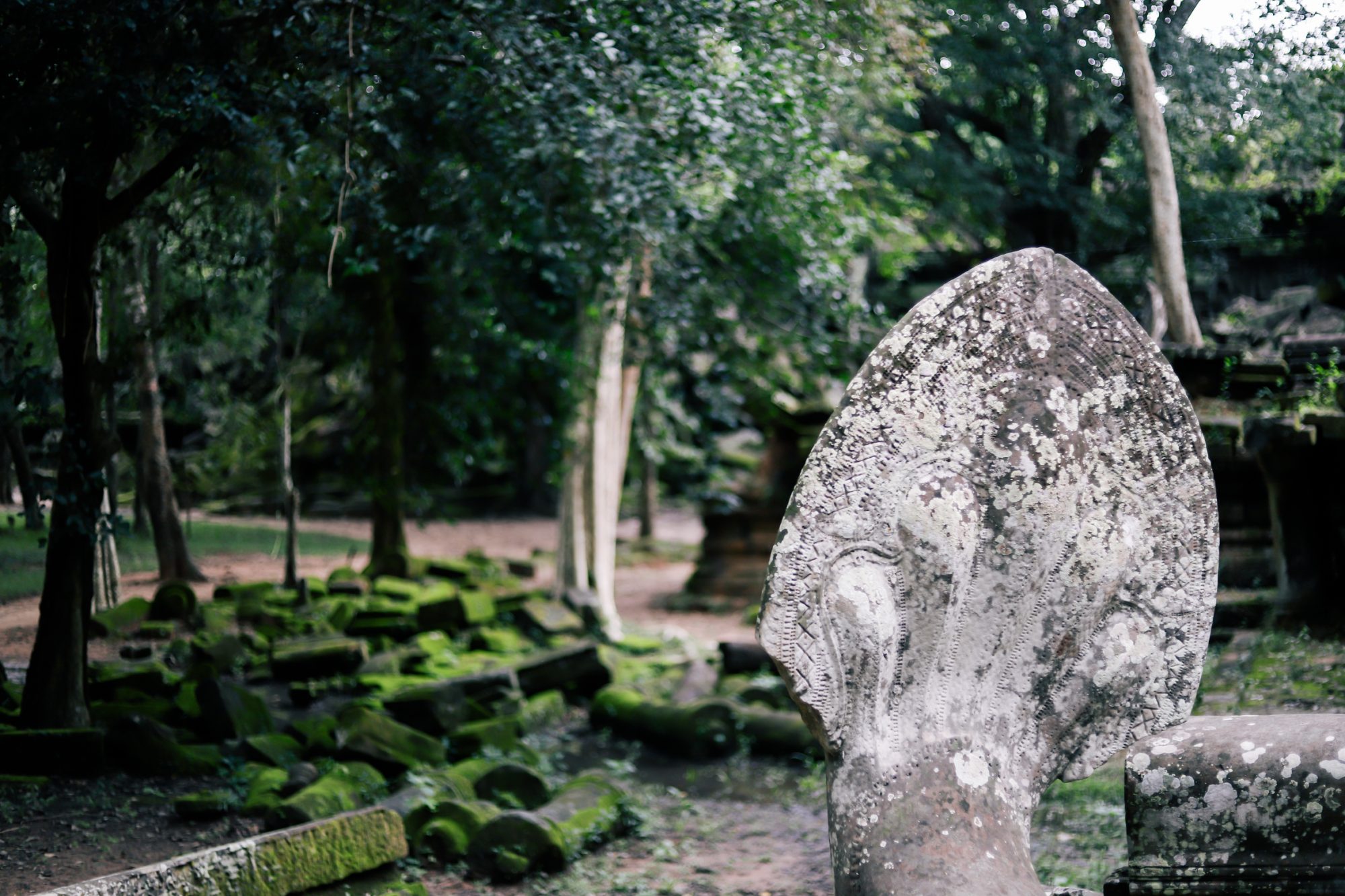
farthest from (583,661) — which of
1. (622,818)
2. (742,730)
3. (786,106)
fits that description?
(786,106)

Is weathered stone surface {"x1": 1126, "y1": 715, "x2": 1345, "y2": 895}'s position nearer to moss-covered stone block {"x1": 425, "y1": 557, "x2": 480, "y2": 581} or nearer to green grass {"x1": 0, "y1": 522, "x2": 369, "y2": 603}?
green grass {"x1": 0, "y1": 522, "x2": 369, "y2": 603}

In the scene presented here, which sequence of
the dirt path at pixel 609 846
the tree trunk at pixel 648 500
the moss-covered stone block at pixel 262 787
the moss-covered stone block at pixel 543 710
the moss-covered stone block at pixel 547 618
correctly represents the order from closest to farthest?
the dirt path at pixel 609 846
the moss-covered stone block at pixel 262 787
the moss-covered stone block at pixel 543 710
the moss-covered stone block at pixel 547 618
the tree trunk at pixel 648 500

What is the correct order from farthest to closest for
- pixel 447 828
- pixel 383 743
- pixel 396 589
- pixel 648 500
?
pixel 648 500
pixel 396 589
pixel 383 743
pixel 447 828

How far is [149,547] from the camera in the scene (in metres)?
6.16

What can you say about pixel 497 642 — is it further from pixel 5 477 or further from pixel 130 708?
pixel 5 477

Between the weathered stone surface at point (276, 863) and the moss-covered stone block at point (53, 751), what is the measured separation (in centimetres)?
113

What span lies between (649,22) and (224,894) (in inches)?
154

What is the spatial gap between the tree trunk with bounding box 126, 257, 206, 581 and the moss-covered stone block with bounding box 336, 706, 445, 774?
1.40 meters

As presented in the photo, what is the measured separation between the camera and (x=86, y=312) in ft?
16.2

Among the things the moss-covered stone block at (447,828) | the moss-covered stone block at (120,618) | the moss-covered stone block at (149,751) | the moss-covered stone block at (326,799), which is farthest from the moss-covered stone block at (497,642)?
the moss-covered stone block at (447,828)

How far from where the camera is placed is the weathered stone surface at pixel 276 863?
3.20 m

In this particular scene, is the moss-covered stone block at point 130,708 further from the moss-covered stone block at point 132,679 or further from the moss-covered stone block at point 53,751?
the moss-covered stone block at point 53,751

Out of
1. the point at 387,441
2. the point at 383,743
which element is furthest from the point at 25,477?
the point at 387,441

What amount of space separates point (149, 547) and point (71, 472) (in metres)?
1.48
